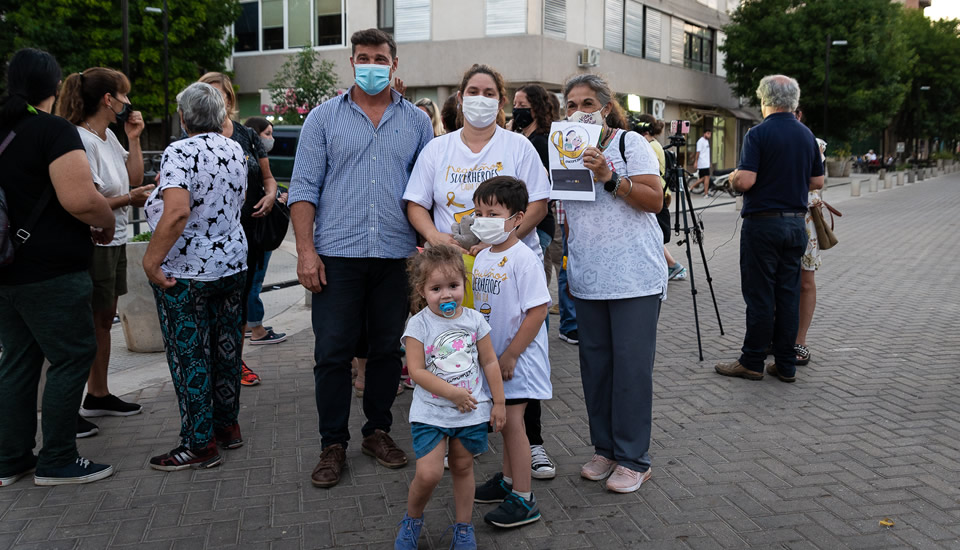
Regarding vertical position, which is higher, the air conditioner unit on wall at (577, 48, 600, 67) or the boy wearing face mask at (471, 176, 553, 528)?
the air conditioner unit on wall at (577, 48, 600, 67)

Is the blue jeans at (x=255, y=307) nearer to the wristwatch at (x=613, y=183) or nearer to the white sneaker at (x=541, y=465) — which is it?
the white sneaker at (x=541, y=465)

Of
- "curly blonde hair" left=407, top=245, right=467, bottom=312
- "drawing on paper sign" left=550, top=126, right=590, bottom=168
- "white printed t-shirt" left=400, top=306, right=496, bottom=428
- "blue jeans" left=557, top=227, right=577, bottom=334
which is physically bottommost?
"blue jeans" left=557, top=227, right=577, bottom=334

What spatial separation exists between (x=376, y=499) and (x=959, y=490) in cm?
289

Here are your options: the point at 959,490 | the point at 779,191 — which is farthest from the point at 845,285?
the point at 959,490

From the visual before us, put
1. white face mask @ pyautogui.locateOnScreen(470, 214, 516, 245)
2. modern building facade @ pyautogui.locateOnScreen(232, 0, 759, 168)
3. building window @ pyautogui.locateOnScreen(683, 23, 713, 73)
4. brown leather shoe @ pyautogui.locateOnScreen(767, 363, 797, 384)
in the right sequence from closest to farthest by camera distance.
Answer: white face mask @ pyautogui.locateOnScreen(470, 214, 516, 245)
brown leather shoe @ pyautogui.locateOnScreen(767, 363, 797, 384)
modern building facade @ pyautogui.locateOnScreen(232, 0, 759, 168)
building window @ pyautogui.locateOnScreen(683, 23, 713, 73)

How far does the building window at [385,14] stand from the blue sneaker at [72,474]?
28.7 meters

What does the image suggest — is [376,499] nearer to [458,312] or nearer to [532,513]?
[532,513]

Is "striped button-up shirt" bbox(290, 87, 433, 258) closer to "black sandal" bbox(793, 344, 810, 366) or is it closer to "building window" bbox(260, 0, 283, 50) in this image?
"black sandal" bbox(793, 344, 810, 366)

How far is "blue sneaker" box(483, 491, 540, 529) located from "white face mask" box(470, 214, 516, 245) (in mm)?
1159

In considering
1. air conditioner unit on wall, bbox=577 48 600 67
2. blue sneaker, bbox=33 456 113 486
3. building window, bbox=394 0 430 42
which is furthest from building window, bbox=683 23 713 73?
blue sneaker, bbox=33 456 113 486

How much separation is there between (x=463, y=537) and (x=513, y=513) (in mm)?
355

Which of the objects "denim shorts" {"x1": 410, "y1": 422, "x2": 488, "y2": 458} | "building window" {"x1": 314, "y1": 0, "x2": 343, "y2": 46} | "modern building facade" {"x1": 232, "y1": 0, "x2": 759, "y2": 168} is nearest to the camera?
"denim shorts" {"x1": 410, "y1": 422, "x2": 488, "y2": 458}

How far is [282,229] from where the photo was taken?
570 centimetres

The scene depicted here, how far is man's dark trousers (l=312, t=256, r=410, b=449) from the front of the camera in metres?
4.31
